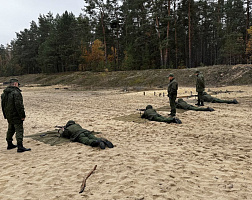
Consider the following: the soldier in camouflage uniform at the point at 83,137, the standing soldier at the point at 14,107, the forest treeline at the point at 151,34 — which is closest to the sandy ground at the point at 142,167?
the soldier in camouflage uniform at the point at 83,137

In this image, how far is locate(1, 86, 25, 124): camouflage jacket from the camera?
5531mm

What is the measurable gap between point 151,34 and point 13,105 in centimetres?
3905

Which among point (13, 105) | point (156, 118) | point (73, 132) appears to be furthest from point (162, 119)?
point (13, 105)

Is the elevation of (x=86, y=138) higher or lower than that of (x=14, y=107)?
lower

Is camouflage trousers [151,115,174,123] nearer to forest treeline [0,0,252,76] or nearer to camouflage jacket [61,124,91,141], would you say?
camouflage jacket [61,124,91,141]

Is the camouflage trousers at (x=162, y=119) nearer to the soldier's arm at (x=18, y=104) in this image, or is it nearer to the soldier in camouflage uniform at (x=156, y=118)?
the soldier in camouflage uniform at (x=156, y=118)

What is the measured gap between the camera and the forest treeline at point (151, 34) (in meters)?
36.0

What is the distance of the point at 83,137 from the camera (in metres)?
6.43

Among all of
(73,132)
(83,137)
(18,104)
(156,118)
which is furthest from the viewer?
(156,118)

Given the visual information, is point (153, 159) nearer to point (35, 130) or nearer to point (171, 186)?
point (171, 186)

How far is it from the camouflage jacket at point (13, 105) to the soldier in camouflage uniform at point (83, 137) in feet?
5.80

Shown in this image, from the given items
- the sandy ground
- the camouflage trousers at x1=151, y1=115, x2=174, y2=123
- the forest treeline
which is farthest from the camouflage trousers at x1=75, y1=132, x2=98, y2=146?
the forest treeline

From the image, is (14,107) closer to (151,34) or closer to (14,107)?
(14,107)

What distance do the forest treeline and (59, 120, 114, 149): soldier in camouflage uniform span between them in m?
29.6
